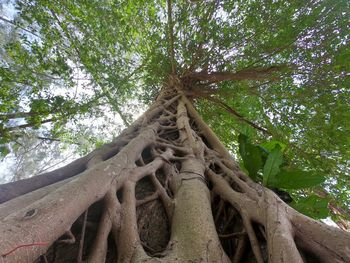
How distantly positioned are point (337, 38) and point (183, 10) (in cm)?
251

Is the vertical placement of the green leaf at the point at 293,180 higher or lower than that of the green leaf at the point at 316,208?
higher

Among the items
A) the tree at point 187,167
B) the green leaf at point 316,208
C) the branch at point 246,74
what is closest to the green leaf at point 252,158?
the tree at point 187,167

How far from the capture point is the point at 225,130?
587 cm

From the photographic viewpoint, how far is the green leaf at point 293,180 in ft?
5.97

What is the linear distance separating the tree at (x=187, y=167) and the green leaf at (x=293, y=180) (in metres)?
0.03

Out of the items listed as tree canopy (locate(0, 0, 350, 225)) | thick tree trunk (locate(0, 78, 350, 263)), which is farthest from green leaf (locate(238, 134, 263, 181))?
tree canopy (locate(0, 0, 350, 225))

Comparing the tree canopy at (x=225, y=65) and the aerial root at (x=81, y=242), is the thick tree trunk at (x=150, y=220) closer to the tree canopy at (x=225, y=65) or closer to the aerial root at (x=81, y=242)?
the aerial root at (x=81, y=242)

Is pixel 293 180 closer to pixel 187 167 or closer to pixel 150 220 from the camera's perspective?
pixel 187 167

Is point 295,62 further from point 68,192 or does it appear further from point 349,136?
point 68,192

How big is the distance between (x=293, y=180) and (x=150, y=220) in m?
1.08

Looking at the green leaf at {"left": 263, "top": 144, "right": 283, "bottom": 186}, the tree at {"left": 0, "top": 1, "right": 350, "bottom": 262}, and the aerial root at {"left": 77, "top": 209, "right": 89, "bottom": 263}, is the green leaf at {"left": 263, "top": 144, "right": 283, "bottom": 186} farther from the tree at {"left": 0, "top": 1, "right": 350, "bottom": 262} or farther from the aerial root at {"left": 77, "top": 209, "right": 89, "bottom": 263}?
the aerial root at {"left": 77, "top": 209, "right": 89, "bottom": 263}

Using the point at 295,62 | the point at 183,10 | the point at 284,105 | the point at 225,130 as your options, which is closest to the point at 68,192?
the point at 183,10

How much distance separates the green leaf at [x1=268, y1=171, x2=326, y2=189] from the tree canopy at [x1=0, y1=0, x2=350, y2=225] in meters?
1.35

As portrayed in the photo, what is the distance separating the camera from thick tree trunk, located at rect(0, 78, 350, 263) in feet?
3.39
